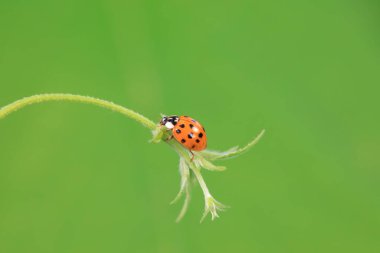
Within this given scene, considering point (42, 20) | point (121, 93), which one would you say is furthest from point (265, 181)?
point (42, 20)

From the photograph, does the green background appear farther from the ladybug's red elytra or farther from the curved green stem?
the curved green stem

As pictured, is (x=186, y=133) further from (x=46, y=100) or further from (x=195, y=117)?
(x=195, y=117)

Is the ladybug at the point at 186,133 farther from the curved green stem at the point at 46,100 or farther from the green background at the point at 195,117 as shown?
the green background at the point at 195,117

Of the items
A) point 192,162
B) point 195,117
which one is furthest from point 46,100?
point 195,117

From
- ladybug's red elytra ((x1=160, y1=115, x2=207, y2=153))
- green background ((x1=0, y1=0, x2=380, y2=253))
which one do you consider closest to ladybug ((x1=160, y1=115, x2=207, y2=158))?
ladybug's red elytra ((x1=160, y1=115, x2=207, y2=153))

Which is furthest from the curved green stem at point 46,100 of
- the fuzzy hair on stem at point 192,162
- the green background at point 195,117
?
the green background at point 195,117

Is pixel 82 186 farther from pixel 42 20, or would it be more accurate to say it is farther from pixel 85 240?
pixel 42 20

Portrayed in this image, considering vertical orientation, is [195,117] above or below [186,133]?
above
